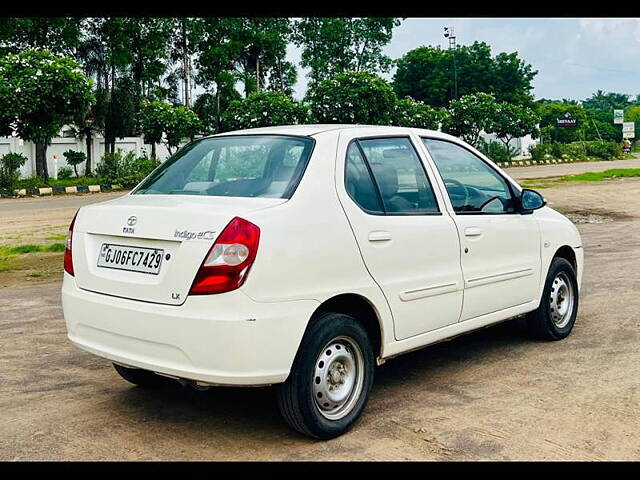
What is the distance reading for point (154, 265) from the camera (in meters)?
3.99

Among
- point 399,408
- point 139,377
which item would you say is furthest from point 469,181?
point 139,377

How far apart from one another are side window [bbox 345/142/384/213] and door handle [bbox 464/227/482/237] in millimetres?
A: 812

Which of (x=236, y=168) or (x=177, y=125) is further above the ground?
(x=177, y=125)

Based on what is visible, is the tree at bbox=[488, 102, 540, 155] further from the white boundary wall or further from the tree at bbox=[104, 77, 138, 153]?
the tree at bbox=[104, 77, 138, 153]

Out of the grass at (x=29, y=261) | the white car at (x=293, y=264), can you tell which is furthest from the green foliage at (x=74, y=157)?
the white car at (x=293, y=264)

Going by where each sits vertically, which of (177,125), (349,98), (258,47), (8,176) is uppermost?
(258,47)

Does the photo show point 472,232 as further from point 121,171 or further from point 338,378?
point 121,171

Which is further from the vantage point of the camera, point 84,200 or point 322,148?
point 84,200

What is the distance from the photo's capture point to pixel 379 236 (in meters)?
4.42

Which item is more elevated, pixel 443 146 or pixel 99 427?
pixel 443 146

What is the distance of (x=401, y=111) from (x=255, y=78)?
17.8 meters

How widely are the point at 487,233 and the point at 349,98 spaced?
33220mm

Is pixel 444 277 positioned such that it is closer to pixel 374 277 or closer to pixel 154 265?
pixel 374 277
